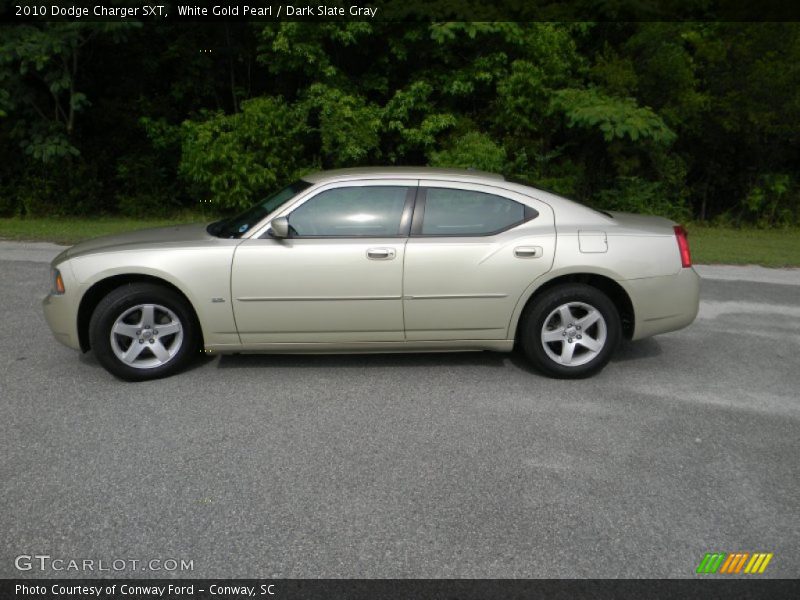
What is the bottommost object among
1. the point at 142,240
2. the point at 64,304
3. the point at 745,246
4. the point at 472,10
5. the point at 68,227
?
the point at 745,246

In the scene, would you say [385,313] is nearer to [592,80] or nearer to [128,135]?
[592,80]

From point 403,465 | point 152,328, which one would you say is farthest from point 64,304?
point 403,465

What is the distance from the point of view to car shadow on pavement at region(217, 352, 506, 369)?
5805mm

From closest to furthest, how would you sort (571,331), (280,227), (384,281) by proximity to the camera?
(280,227)
(384,281)
(571,331)

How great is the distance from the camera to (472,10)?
15141 mm

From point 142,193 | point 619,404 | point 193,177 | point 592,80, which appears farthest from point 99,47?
point 619,404

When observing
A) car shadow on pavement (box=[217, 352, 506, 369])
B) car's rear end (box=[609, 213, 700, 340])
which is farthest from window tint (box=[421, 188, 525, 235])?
car shadow on pavement (box=[217, 352, 506, 369])

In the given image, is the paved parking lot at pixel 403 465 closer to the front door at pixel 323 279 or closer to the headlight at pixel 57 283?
the front door at pixel 323 279

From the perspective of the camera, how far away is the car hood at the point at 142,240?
17.9 ft

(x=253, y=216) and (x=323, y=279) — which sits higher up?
(x=253, y=216)

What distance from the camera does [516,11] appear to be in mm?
15625

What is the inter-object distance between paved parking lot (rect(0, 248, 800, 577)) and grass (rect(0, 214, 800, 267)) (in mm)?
5135

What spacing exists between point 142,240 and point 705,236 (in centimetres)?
1110
